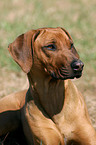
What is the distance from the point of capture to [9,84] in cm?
694

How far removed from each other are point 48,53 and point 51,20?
8190 mm

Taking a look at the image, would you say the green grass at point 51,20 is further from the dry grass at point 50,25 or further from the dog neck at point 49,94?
the dog neck at point 49,94

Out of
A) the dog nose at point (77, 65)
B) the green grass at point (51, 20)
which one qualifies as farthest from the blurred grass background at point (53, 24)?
the dog nose at point (77, 65)

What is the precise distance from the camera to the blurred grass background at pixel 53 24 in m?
7.31

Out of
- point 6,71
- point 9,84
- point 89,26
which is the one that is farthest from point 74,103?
point 89,26

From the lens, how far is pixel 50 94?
3.85m

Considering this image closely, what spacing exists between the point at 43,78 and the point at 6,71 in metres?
4.06

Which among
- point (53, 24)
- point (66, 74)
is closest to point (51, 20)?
point (53, 24)

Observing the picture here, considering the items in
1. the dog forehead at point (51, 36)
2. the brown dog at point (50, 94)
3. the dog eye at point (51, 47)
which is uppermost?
the dog forehead at point (51, 36)

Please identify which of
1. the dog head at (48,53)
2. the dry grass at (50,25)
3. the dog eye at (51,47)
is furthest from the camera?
the dry grass at (50,25)

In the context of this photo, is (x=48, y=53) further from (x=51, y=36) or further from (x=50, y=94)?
(x=50, y=94)

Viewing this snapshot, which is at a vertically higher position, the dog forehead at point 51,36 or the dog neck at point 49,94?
the dog forehead at point 51,36

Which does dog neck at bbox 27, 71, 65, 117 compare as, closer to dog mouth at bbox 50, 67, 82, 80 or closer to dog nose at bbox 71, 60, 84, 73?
dog mouth at bbox 50, 67, 82, 80

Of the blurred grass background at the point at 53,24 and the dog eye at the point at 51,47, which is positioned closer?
the dog eye at the point at 51,47
